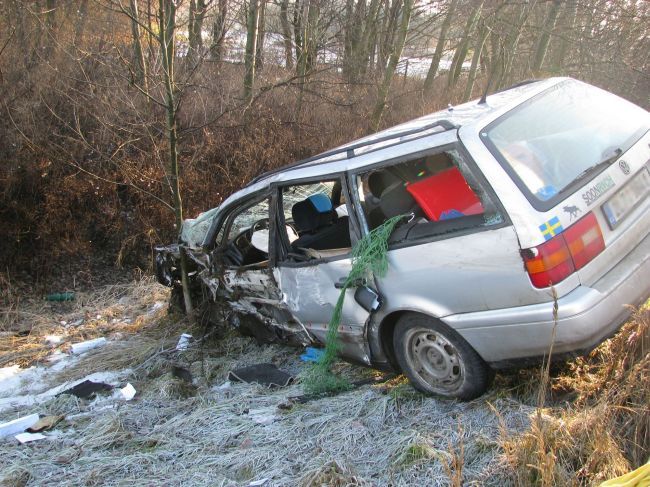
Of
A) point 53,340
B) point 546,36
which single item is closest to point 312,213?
point 53,340

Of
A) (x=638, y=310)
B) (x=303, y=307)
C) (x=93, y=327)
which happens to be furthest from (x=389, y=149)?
(x=93, y=327)

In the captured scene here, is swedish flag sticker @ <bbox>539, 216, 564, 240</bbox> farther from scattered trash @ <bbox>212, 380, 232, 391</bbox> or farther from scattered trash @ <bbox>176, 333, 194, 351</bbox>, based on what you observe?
scattered trash @ <bbox>176, 333, 194, 351</bbox>

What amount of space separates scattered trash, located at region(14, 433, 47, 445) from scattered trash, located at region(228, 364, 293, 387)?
139 centimetres

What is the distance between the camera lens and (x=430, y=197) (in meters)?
3.50

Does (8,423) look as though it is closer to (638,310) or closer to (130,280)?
(638,310)

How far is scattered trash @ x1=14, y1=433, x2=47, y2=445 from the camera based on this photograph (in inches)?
146

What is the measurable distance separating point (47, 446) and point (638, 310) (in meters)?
3.73

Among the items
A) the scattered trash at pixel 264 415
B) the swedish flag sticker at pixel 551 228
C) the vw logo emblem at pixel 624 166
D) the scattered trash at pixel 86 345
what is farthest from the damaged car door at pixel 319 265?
the scattered trash at pixel 86 345

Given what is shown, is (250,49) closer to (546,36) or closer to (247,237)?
(546,36)

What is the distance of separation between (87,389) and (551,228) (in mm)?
3820

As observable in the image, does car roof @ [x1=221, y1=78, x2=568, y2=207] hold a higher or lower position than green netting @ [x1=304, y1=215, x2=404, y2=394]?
higher

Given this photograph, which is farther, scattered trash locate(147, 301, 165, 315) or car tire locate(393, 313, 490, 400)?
scattered trash locate(147, 301, 165, 315)

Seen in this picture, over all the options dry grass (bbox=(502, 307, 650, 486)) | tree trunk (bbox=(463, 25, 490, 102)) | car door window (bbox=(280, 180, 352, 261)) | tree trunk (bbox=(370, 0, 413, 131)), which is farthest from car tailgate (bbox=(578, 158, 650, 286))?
tree trunk (bbox=(463, 25, 490, 102))

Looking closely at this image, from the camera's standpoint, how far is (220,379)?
15.2ft
